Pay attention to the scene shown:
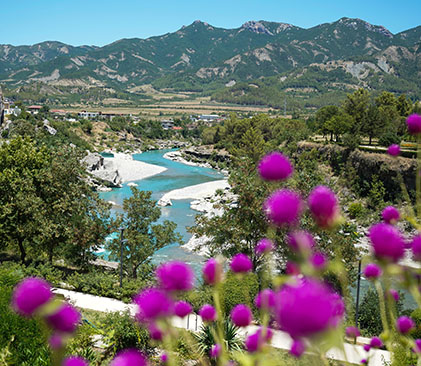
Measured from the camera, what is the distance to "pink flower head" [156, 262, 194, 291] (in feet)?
4.23

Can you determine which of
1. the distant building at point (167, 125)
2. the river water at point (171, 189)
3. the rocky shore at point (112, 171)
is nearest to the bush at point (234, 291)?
the river water at point (171, 189)

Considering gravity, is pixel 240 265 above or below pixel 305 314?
below

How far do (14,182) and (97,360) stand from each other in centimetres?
818

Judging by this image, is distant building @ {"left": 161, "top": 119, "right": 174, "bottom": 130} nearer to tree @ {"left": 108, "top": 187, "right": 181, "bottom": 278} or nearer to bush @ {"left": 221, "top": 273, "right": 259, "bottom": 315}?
tree @ {"left": 108, "top": 187, "right": 181, "bottom": 278}

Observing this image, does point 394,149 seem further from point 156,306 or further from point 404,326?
point 156,306

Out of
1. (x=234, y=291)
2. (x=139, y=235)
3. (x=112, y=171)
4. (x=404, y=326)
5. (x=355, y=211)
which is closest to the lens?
(x=404, y=326)

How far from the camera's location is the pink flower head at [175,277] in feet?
4.23

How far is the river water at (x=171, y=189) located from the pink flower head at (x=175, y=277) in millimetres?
16307

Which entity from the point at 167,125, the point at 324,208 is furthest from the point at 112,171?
the point at 167,125

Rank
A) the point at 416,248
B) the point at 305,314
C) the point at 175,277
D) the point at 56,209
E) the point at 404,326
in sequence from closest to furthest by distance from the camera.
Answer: the point at 305,314 → the point at 175,277 → the point at 416,248 → the point at 404,326 → the point at 56,209

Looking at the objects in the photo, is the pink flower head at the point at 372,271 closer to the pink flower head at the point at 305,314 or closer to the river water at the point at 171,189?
the pink flower head at the point at 305,314

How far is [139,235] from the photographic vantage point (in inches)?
502

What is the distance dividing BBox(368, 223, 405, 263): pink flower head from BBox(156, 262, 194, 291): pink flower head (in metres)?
0.58

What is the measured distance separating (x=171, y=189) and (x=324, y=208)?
116 ft
